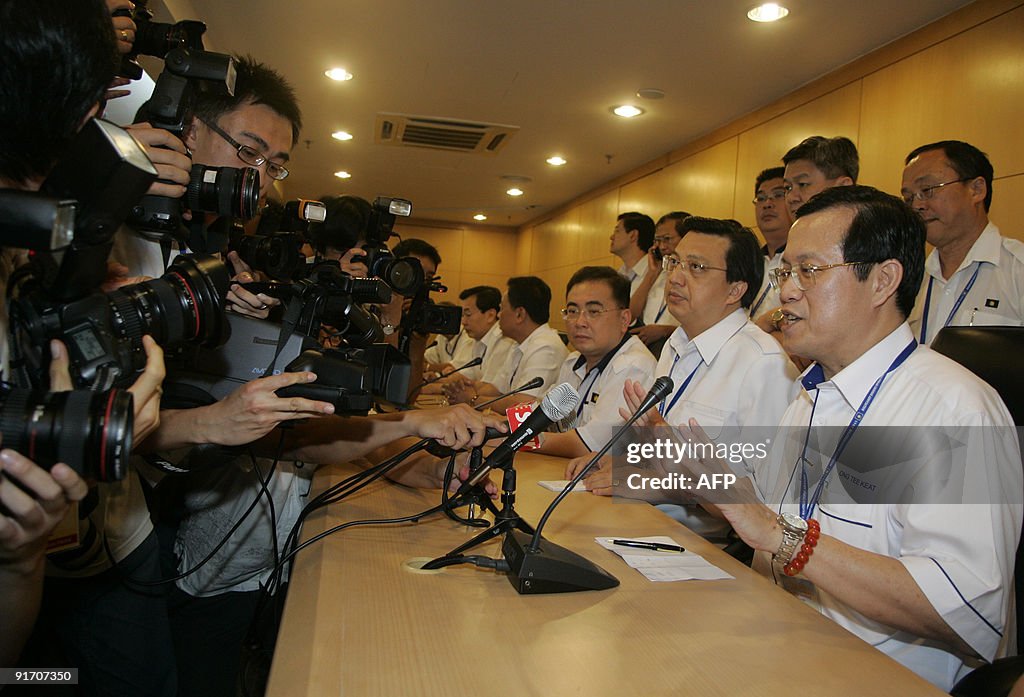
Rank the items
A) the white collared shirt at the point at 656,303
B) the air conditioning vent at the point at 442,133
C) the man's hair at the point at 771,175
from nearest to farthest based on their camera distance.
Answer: the man's hair at the point at 771,175, the white collared shirt at the point at 656,303, the air conditioning vent at the point at 442,133

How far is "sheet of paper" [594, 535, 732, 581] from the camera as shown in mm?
1309

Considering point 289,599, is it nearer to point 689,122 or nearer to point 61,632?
point 61,632

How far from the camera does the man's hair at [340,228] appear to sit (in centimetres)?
274

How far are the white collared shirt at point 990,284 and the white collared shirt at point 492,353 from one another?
10.2 ft

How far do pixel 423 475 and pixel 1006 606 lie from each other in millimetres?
1256

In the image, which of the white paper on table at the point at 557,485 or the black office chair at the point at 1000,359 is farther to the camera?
the white paper on table at the point at 557,485

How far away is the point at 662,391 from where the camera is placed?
3.92 feet

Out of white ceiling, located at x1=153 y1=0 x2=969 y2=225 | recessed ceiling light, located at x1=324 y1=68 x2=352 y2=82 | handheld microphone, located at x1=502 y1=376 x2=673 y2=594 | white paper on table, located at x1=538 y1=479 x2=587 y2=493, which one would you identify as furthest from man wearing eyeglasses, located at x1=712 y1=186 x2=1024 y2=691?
recessed ceiling light, located at x1=324 y1=68 x2=352 y2=82

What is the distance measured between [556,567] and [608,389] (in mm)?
1605

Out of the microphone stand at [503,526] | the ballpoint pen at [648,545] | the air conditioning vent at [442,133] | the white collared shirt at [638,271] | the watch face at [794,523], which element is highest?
the air conditioning vent at [442,133]

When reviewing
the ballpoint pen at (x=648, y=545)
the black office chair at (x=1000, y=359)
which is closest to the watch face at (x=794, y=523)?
the ballpoint pen at (x=648, y=545)

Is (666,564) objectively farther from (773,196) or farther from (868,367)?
(773,196)

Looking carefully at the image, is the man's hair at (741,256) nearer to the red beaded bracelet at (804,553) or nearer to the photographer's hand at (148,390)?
the red beaded bracelet at (804,553)

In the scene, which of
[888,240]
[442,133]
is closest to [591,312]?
[888,240]
